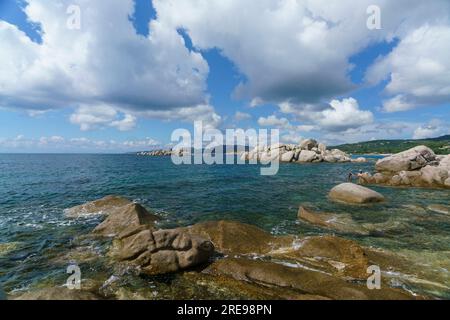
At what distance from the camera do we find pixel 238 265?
10.1 m

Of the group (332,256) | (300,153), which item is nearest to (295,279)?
(332,256)

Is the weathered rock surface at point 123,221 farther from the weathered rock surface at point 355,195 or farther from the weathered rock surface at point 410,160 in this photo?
the weathered rock surface at point 410,160

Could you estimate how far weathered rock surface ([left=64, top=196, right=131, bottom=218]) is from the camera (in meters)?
20.0

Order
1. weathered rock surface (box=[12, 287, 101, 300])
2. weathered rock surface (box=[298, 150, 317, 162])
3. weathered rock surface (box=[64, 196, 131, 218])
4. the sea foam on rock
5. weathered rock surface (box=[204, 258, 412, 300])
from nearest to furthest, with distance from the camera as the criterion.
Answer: weathered rock surface (box=[12, 287, 101, 300])
weathered rock surface (box=[204, 258, 412, 300])
the sea foam on rock
weathered rock surface (box=[64, 196, 131, 218])
weathered rock surface (box=[298, 150, 317, 162])

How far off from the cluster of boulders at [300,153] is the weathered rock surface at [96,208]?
8035 cm

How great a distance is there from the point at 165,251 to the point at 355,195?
21.2m

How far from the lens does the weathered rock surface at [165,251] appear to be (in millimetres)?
9898

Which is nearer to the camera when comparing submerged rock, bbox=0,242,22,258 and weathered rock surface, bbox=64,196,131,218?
submerged rock, bbox=0,242,22,258

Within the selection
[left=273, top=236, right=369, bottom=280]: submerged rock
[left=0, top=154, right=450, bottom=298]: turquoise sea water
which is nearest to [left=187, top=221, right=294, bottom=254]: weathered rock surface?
[left=273, top=236, right=369, bottom=280]: submerged rock

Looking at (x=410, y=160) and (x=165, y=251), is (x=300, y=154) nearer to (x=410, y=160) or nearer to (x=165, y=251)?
(x=410, y=160)

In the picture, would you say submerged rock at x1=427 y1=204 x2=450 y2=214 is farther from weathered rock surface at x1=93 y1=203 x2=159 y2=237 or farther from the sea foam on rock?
weathered rock surface at x1=93 y1=203 x2=159 y2=237

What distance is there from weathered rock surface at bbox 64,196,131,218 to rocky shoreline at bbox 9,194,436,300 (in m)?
6.46

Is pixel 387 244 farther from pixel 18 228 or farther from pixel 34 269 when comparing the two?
pixel 18 228

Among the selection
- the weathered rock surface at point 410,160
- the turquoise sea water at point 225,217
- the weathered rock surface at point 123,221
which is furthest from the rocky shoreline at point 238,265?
the weathered rock surface at point 410,160
